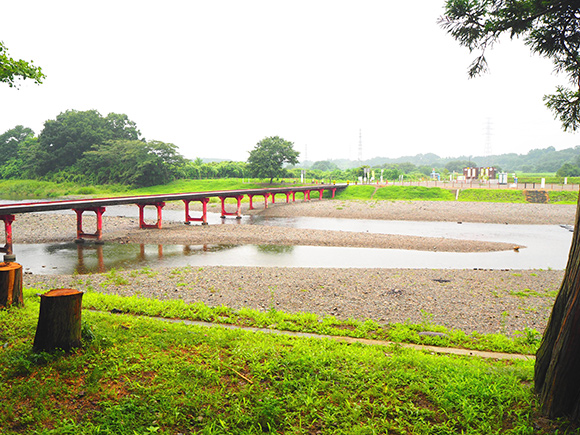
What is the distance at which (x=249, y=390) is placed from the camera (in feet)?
13.9

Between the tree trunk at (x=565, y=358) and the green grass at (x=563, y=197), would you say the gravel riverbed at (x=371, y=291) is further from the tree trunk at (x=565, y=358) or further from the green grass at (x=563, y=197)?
the green grass at (x=563, y=197)

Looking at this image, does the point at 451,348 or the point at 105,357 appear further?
the point at 451,348

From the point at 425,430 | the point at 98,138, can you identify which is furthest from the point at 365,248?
the point at 98,138

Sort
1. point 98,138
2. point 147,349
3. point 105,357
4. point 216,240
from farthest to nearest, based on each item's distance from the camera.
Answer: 1. point 98,138
2. point 216,240
3. point 147,349
4. point 105,357

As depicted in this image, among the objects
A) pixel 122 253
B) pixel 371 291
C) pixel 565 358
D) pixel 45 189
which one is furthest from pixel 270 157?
pixel 565 358

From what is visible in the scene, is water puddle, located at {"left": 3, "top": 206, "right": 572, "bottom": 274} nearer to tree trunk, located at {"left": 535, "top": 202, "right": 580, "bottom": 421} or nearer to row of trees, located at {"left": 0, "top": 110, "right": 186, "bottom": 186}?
tree trunk, located at {"left": 535, "top": 202, "right": 580, "bottom": 421}

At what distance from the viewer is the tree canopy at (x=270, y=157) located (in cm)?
5847

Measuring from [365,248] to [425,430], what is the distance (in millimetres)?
18212

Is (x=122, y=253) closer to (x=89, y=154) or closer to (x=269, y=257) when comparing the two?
(x=269, y=257)

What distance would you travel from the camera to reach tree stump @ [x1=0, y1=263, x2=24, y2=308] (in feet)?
22.0

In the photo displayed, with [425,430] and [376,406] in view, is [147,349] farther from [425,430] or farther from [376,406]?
[425,430]

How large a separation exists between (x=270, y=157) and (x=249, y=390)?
55683mm

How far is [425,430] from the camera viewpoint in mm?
3584

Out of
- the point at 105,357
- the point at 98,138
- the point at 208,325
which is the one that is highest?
the point at 98,138
